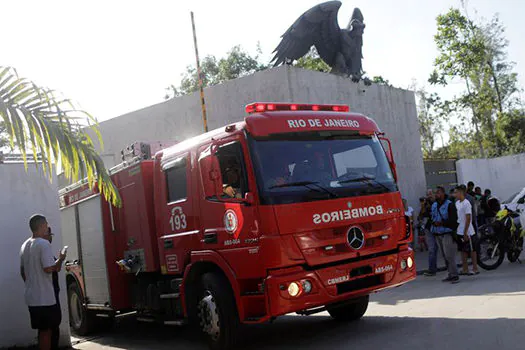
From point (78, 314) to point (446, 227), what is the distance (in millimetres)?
6704

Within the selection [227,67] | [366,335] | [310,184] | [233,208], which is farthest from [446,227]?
[227,67]

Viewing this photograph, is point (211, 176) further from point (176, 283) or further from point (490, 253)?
point (490, 253)

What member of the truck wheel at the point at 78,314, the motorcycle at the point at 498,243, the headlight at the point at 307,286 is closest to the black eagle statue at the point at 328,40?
the motorcycle at the point at 498,243

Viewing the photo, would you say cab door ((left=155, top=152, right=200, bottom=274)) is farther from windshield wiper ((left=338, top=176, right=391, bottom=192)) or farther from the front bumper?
windshield wiper ((left=338, top=176, right=391, bottom=192))

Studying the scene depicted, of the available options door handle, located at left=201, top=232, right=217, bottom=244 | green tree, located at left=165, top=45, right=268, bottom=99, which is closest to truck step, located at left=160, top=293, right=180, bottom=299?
door handle, located at left=201, top=232, right=217, bottom=244

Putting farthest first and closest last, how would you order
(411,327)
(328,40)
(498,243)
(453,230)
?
(328,40) < (498,243) < (453,230) < (411,327)

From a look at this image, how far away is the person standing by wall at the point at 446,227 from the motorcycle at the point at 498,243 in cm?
112

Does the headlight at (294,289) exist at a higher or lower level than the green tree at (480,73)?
lower

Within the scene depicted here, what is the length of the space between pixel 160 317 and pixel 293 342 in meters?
2.03

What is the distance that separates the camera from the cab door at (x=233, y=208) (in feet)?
20.7

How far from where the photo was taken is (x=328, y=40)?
1775cm

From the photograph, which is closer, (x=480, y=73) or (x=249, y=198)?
(x=249, y=198)

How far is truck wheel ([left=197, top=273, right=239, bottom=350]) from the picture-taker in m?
6.57

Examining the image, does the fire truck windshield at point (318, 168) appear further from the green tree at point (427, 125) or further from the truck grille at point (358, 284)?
the green tree at point (427, 125)
